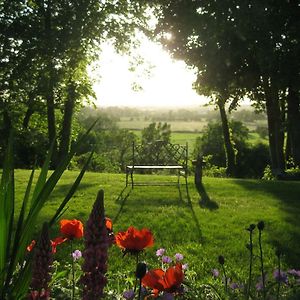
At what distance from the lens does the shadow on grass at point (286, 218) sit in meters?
6.86

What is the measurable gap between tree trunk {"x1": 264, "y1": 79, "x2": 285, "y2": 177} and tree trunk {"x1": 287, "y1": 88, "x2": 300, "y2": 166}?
1030mm

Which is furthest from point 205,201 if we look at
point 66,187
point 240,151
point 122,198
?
point 240,151

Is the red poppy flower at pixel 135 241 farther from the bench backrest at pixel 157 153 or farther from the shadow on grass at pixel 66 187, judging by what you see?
the bench backrest at pixel 157 153

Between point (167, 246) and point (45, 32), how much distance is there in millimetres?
17784

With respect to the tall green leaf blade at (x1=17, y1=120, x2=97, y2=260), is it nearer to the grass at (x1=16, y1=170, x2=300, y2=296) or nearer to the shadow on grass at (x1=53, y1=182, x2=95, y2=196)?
the grass at (x1=16, y1=170, x2=300, y2=296)

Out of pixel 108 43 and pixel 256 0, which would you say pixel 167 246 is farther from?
pixel 108 43

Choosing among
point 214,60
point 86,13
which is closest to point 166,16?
point 214,60

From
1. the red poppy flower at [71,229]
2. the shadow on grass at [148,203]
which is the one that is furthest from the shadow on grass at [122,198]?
the red poppy flower at [71,229]

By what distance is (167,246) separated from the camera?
702 cm

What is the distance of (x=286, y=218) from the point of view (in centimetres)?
893

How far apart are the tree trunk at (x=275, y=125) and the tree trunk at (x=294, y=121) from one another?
103 cm

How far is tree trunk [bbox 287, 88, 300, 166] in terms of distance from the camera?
62.1ft

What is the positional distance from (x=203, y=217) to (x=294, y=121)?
452 inches

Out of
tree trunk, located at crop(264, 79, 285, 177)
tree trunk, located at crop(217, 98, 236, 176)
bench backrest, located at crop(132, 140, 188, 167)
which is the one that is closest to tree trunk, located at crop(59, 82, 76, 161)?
tree trunk, located at crop(217, 98, 236, 176)
